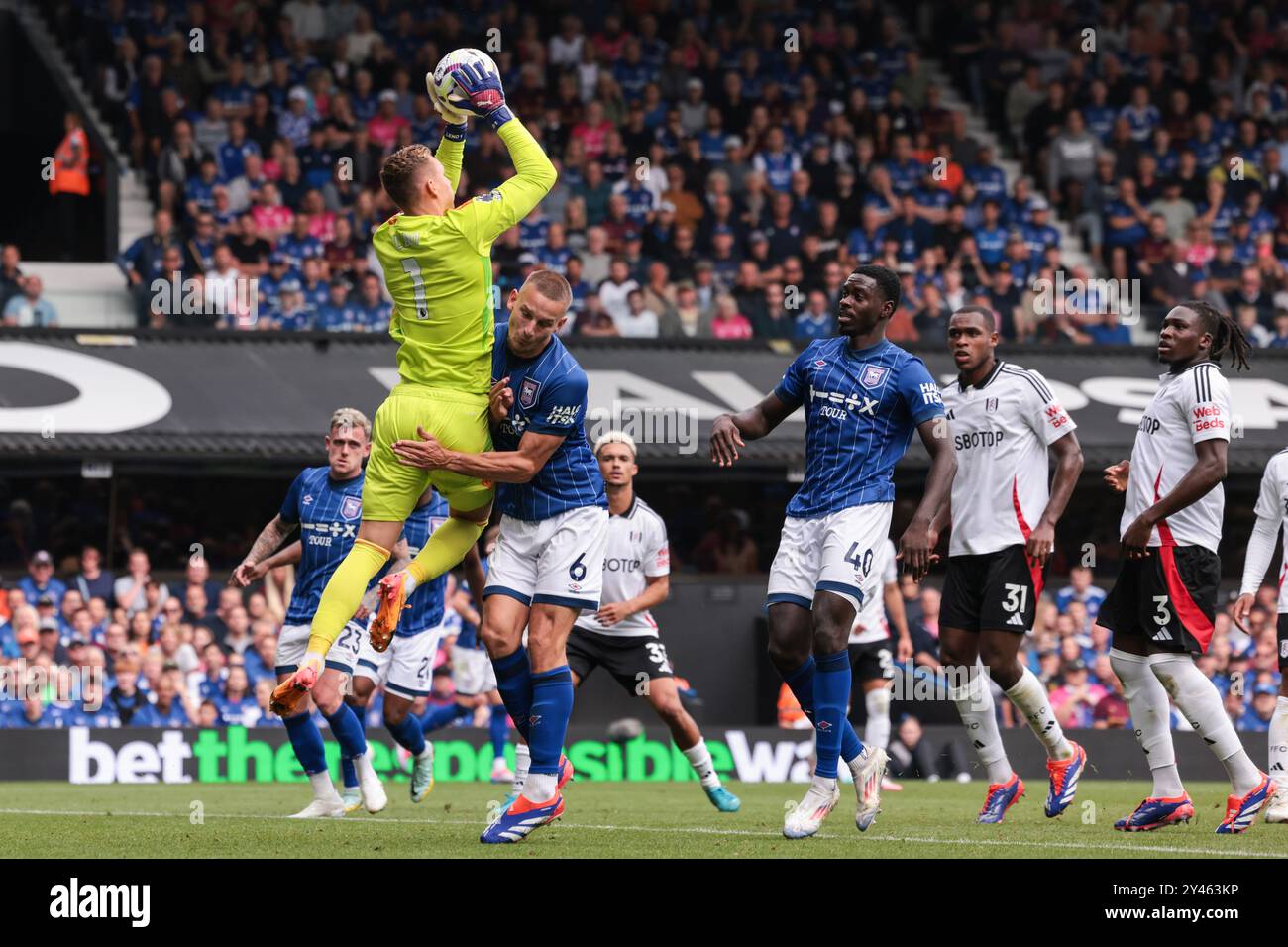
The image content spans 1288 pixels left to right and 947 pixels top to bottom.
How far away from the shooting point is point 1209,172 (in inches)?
887

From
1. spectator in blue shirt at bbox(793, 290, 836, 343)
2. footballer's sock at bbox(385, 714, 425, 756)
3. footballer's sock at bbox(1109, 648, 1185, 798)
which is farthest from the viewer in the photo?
spectator in blue shirt at bbox(793, 290, 836, 343)

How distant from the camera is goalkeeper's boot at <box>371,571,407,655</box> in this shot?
25.6ft

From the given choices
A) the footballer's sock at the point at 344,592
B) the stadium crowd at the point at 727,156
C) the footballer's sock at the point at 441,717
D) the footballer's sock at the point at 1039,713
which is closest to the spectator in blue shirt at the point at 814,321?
the stadium crowd at the point at 727,156

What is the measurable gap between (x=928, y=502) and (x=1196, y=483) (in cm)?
140

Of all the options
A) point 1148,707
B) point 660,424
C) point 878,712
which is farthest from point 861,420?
point 660,424

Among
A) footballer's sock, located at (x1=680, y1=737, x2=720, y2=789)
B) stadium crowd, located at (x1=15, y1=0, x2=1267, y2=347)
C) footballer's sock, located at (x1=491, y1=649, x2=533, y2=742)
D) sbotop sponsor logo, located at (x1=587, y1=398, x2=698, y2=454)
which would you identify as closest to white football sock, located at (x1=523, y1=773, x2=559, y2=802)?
footballer's sock, located at (x1=491, y1=649, x2=533, y2=742)

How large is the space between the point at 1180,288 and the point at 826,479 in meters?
13.2

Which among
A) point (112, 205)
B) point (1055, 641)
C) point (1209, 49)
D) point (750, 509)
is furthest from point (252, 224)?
point (1209, 49)

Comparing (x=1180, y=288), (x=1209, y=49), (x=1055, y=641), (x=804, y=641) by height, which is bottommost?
(x=1055, y=641)

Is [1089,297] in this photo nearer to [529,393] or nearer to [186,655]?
[186,655]

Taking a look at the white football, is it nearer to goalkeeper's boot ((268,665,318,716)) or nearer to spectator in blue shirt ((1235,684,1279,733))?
goalkeeper's boot ((268,665,318,716))

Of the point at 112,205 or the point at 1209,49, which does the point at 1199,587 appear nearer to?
the point at 112,205

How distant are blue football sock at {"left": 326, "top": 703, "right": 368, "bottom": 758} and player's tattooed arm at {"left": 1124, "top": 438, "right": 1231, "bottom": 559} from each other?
4.80 metres
